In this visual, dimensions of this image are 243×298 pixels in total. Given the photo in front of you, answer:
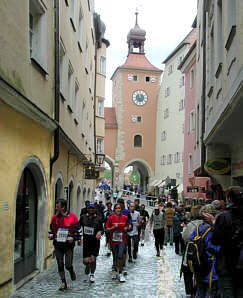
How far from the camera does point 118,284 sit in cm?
834

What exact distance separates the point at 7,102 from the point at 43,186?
3.62 metres

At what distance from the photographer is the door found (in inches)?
324

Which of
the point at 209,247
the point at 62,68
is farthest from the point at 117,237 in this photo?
the point at 62,68

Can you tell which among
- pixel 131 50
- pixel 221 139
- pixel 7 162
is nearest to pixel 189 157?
pixel 221 139

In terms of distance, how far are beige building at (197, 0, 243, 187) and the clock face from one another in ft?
143

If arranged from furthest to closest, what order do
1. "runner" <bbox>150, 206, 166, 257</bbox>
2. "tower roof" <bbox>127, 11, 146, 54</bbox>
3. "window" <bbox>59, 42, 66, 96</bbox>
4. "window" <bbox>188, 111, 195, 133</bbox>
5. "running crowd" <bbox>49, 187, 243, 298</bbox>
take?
"tower roof" <bbox>127, 11, 146, 54</bbox>
"window" <bbox>188, 111, 195, 133</bbox>
"window" <bbox>59, 42, 66, 96</bbox>
"runner" <bbox>150, 206, 166, 257</bbox>
"running crowd" <bbox>49, 187, 243, 298</bbox>

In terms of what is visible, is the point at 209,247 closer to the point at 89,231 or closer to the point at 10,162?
the point at 10,162

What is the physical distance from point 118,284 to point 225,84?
16.5ft

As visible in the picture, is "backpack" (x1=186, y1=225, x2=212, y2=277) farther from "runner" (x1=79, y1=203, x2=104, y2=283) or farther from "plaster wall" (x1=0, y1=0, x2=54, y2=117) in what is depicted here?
"plaster wall" (x1=0, y1=0, x2=54, y2=117)

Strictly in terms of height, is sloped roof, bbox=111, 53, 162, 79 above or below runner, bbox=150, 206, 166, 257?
above

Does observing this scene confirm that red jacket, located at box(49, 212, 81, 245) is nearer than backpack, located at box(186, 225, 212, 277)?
No

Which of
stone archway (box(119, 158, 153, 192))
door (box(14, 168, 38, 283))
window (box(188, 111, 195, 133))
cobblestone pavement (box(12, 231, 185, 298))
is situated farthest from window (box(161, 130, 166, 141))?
door (box(14, 168, 38, 283))

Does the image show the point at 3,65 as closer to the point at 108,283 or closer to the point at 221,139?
the point at 108,283

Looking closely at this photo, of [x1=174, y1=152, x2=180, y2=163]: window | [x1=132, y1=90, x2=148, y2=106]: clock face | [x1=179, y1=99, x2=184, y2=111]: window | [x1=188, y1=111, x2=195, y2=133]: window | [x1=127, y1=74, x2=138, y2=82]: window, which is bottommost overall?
[x1=174, y1=152, x2=180, y2=163]: window
